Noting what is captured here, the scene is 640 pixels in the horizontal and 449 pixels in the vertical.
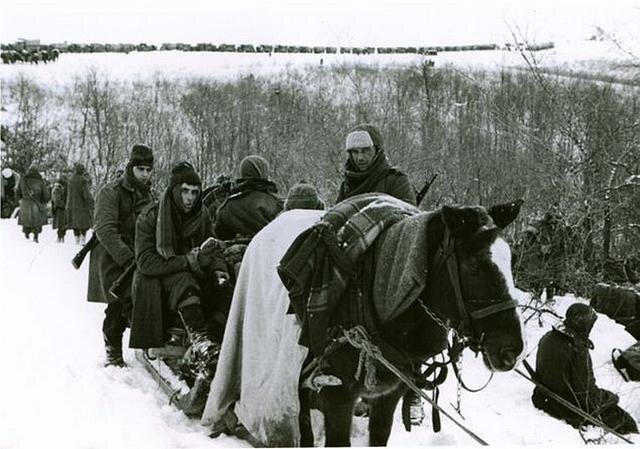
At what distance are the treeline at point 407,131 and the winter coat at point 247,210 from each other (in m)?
6.16

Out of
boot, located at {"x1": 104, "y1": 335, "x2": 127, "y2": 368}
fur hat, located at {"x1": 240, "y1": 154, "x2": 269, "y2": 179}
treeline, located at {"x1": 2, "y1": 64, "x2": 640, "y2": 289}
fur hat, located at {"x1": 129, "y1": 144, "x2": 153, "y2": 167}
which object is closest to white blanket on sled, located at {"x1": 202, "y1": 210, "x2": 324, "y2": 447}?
fur hat, located at {"x1": 240, "y1": 154, "x2": 269, "y2": 179}

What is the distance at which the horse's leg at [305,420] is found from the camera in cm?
500

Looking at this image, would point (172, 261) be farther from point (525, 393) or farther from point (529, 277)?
point (529, 277)

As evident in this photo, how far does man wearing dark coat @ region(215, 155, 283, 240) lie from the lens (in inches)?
287

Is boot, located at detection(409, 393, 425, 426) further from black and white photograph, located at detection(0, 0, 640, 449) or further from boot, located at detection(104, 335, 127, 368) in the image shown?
boot, located at detection(104, 335, 127, 368)

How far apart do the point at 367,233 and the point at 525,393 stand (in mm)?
4629

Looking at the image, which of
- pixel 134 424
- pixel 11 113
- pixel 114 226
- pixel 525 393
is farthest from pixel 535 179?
pixel 11 113

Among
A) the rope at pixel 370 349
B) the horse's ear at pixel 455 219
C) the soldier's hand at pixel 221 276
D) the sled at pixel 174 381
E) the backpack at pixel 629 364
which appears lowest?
the backpack at pixel 629 364

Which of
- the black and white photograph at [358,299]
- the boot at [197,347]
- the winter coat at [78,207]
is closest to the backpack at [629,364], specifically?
the black and white photograph at [358,299]

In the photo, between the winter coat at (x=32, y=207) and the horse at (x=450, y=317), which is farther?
the winter coat at (x=32, y=207)

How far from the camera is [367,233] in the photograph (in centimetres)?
439

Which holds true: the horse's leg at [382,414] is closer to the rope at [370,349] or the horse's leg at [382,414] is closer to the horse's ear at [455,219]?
the rope at [370,349]

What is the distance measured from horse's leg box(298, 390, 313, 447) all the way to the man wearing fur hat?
166 cm

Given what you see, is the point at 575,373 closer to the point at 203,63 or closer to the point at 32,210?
the point at 32,210
